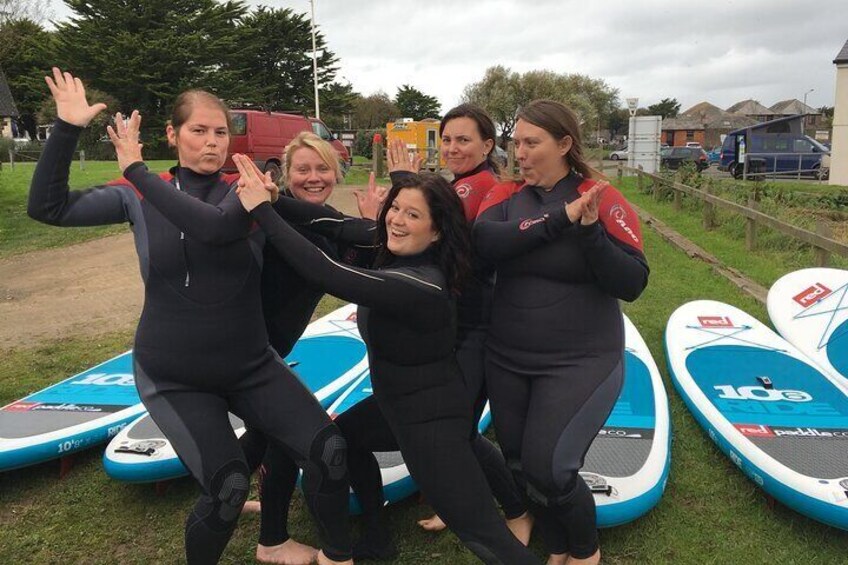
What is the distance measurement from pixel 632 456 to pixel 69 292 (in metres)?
7.34

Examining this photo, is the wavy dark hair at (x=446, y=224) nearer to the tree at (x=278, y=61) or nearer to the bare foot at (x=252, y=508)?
the bare foot at (x=252, y=508)

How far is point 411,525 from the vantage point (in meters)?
3.16

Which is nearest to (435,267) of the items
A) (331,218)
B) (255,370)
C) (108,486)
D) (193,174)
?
(331,218)

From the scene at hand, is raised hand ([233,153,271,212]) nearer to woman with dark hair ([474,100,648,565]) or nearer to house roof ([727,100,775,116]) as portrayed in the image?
woman with dark hair ([474,100,648,565])

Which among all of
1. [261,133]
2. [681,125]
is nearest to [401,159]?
[261,133]

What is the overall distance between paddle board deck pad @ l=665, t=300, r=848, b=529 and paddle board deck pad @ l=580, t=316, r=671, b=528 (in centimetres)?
32

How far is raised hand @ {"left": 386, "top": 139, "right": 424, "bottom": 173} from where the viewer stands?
9.27 feet

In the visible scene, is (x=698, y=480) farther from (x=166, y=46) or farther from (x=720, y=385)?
(x=166, y=46)

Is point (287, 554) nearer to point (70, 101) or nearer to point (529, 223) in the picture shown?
point (529, 223)

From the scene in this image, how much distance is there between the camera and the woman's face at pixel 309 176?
2848mm

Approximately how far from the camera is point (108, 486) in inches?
141

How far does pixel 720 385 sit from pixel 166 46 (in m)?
36.5

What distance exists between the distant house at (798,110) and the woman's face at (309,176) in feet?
240

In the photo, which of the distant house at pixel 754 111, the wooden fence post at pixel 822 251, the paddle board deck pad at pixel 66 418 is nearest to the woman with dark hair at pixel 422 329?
the paddle board deck pad at pixel 66 418
